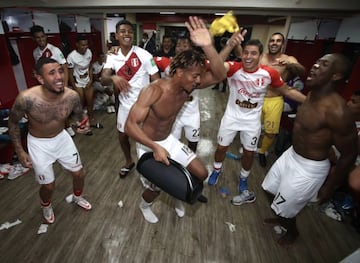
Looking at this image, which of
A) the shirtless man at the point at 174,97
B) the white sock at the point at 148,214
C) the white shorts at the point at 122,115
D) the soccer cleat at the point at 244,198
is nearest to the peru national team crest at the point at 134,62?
the white shorts at the point at 122,115

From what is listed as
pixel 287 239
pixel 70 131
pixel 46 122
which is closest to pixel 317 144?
pixel 287 239

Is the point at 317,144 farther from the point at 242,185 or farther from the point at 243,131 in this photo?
the point at 242,185

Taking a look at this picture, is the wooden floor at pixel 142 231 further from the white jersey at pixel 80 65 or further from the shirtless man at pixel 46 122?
the white jersey at pixel 80 65

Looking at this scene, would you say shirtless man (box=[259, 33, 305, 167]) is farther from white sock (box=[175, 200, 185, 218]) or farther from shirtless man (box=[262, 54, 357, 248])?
white sock (box=[175, 200, 185, 218])

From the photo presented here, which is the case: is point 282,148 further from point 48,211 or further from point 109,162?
point 48,211

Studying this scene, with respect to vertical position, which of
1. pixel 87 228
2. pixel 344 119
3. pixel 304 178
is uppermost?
pixel 344 119

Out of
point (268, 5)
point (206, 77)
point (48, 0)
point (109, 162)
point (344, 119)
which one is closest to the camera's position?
point (344, 119)

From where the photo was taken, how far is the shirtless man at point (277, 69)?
8.82 feet

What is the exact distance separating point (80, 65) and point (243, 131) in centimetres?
317

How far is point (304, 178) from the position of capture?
1.58 m

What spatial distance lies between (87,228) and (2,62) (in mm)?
2980

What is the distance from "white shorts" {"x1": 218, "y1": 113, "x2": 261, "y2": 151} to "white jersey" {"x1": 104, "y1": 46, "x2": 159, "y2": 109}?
1054 millimetres

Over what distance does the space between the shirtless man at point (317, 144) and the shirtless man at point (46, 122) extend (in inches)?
72.6

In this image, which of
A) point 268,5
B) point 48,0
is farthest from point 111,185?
point 48,0
